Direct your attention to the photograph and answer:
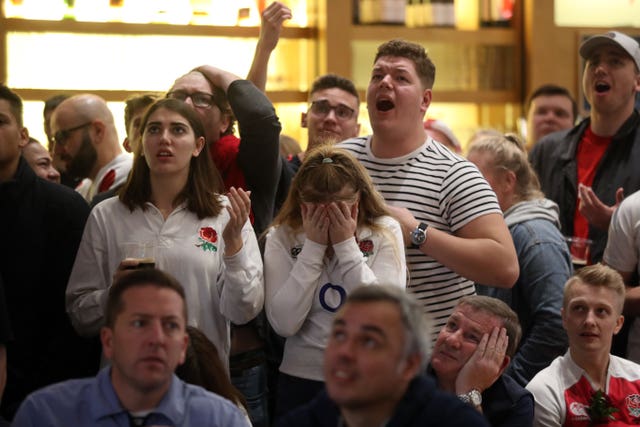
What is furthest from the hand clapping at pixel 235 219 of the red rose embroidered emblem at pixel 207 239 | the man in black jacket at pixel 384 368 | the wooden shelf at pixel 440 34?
the wooden shelf at pixel 440 34

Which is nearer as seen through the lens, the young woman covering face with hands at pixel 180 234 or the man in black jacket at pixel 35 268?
the young woman covering face with hands at pixel 180 234

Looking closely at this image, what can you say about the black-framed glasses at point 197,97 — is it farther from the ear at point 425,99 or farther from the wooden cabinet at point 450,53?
the wooden cabinet at point 450,53

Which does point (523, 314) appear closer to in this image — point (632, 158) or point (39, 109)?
point (632, 158)

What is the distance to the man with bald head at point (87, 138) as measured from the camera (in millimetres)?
4508

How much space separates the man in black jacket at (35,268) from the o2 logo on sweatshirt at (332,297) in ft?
2.78

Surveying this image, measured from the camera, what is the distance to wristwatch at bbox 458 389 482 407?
3.12 m

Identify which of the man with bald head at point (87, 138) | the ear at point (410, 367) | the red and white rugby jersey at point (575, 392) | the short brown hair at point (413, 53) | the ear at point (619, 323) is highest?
the short brown hair at point (413, 53)

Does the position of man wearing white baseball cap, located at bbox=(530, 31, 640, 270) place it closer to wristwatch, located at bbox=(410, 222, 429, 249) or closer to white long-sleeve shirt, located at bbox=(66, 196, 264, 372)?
wristwatch, located at bbox=(410, 222, 429, 249)

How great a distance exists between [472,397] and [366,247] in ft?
1.71

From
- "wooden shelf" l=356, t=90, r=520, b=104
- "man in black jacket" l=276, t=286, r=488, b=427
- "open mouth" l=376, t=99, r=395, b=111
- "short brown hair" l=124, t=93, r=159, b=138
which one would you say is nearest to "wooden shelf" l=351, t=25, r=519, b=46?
"wooden shelf" l=356, t=90, r=520, b=104

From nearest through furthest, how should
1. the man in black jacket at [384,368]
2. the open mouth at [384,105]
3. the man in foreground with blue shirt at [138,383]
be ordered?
the man in black jacket at [384,368] → the man in foreground with blue shirt at [138,383] → the open mouth at [384,105]

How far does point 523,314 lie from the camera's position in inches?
155

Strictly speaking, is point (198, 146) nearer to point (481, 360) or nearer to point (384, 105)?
point (384, 105)

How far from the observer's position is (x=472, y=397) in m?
3.14
